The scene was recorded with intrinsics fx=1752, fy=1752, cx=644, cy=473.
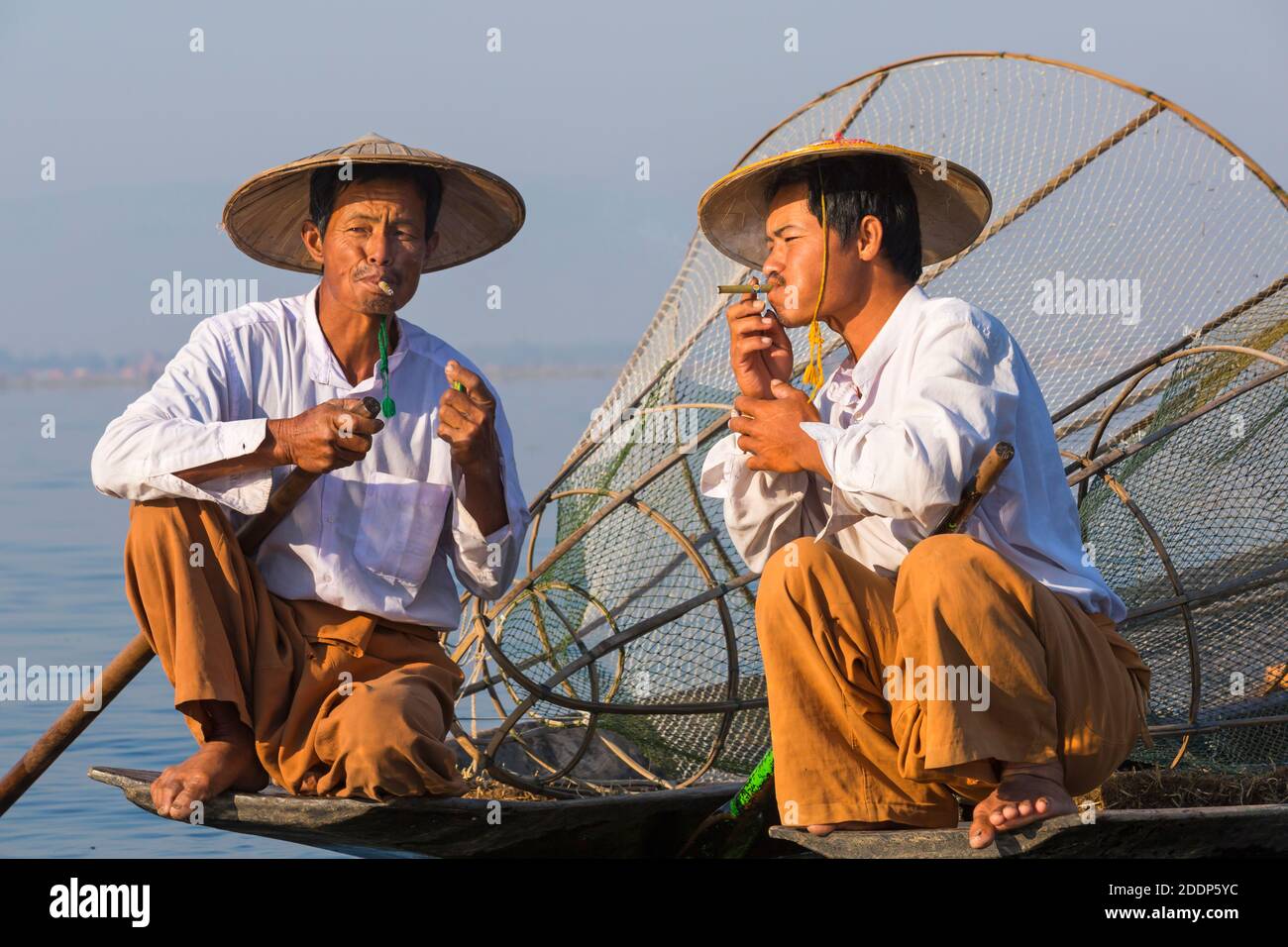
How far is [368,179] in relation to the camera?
4.11m

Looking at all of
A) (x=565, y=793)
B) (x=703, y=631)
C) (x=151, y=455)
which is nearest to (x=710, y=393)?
(x=703, y=631)

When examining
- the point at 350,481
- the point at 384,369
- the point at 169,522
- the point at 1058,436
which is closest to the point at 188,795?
the point at 169,522

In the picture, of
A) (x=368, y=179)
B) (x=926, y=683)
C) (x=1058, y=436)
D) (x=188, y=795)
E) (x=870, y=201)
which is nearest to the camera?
(x=926, y=683)

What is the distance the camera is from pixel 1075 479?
5066 mm

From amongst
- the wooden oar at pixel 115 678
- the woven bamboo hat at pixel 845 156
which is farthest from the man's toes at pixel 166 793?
the woven bamboo hat at pixel 845 156

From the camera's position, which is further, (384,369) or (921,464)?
(384,369)

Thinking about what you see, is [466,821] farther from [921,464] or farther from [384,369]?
[921,464]

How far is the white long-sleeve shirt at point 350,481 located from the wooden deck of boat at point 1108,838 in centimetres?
102

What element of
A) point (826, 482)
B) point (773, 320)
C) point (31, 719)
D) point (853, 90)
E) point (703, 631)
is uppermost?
point (853, 90)

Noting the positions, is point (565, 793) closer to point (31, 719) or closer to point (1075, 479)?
point (1075, 479)

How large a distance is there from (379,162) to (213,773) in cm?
144

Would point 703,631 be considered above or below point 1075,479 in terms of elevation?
below

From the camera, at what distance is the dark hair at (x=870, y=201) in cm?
376
